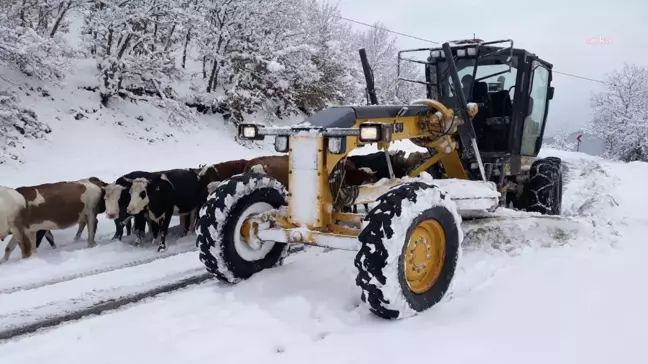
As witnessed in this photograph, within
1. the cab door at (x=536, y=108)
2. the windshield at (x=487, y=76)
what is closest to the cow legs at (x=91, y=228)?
the windshield at (x=487, y=76)

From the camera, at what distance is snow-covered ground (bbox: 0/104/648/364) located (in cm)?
361

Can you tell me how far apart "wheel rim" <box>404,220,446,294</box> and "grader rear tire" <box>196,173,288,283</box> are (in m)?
1.57

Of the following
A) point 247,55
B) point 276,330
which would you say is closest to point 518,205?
point 276,330

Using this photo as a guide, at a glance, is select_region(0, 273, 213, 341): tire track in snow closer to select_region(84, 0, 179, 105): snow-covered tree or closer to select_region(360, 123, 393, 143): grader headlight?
select_region(360, 123, 393, 143): grader headlight

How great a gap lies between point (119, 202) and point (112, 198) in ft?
0.35


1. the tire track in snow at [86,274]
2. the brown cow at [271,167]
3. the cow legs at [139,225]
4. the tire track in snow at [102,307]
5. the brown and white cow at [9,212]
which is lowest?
the tire track in snow at [86,274]

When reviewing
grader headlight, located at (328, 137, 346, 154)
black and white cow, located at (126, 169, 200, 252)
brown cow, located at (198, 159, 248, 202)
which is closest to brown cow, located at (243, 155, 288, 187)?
brown cow, located at (198, 159, 248, 202)

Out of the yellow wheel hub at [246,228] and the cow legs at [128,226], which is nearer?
the yellow wheel hub at [246,228]

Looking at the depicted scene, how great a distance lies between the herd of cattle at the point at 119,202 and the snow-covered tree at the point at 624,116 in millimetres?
38581

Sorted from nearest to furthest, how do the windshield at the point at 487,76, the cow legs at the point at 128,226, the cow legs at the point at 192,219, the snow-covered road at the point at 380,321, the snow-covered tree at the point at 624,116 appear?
the snow-covered road at the point at 380,321
the windshield at the point at 487,76
the cow legs at the point at 128,226
the cow legs at the point at 192,219
the snow-covered tree at the point at 624,116

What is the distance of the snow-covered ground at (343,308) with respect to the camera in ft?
11.9

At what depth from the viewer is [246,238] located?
5.09 m

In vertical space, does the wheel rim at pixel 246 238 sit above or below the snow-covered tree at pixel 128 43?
below

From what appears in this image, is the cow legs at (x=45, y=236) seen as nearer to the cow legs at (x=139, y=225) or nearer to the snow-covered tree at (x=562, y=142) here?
the cow legs at (x=139, y=225)
